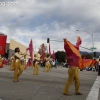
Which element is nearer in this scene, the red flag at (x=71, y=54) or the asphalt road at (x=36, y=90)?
the asphalt road at (x=36, y=90)

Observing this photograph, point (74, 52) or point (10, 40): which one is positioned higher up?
point (10, 40)

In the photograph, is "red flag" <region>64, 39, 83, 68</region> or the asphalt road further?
"red flag" <region>64, 39, 83, 68</region>

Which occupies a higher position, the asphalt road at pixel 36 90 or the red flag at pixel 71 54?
the red flag at pixel 71 54

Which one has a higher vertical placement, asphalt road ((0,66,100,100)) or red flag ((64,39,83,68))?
red flag ((64,39,83,68))

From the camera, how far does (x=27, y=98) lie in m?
7.39

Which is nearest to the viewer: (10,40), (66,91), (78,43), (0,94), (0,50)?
(0,94)

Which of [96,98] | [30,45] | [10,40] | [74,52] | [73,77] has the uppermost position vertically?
[10,40]

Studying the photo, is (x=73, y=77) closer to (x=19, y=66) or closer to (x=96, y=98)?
(x=96, y=98)

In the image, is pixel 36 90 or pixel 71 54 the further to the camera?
pixel 36 90

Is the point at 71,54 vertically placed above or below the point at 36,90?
above

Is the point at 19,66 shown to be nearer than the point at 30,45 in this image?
Yes

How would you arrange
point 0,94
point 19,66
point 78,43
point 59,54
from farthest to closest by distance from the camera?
point 59,54
point 19,66
point 78,43
point 0,94

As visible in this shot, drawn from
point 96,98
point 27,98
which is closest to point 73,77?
point 96,98

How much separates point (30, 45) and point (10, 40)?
4564cm
